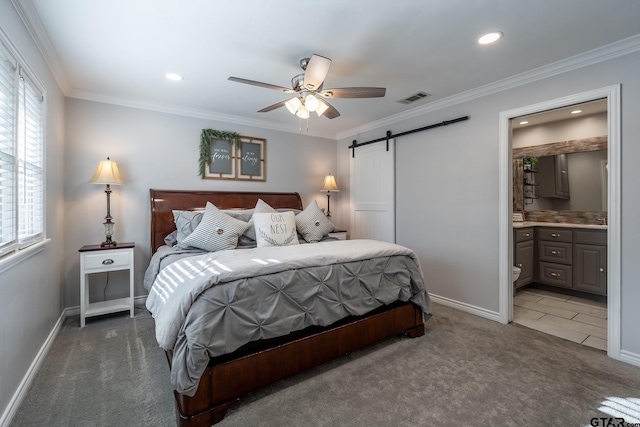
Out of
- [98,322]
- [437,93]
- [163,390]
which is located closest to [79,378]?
[163,390]

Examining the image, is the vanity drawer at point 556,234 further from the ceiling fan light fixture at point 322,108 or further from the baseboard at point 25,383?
the baseboard at point 25,383

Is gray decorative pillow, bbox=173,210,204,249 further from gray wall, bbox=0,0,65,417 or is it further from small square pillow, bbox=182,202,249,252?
gray wall, bbox=0,0,65,417

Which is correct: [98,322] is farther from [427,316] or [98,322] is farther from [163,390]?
[427,316]

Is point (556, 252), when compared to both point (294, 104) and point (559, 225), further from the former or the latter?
Answer: point (294, 104)

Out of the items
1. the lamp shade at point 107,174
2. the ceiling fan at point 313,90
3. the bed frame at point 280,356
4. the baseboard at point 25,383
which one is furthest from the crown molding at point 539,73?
the baseboard at point 25,383

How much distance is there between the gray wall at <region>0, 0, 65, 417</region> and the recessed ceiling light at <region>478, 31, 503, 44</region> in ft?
9.74

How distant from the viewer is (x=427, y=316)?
8.70ft

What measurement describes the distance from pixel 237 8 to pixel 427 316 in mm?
2798

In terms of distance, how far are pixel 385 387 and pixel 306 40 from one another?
2.50 m

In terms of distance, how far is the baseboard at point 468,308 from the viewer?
3.07 m

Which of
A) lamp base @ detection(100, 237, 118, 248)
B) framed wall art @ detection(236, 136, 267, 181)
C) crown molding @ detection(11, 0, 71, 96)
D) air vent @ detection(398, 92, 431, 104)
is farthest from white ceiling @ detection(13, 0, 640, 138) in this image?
lamp base @ detection(100, 237, 118, 248)

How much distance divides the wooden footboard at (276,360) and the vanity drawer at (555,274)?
2.81 metres

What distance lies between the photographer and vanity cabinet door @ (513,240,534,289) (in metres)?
3.96

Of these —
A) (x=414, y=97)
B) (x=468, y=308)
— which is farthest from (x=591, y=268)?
(x=414, y=97)
